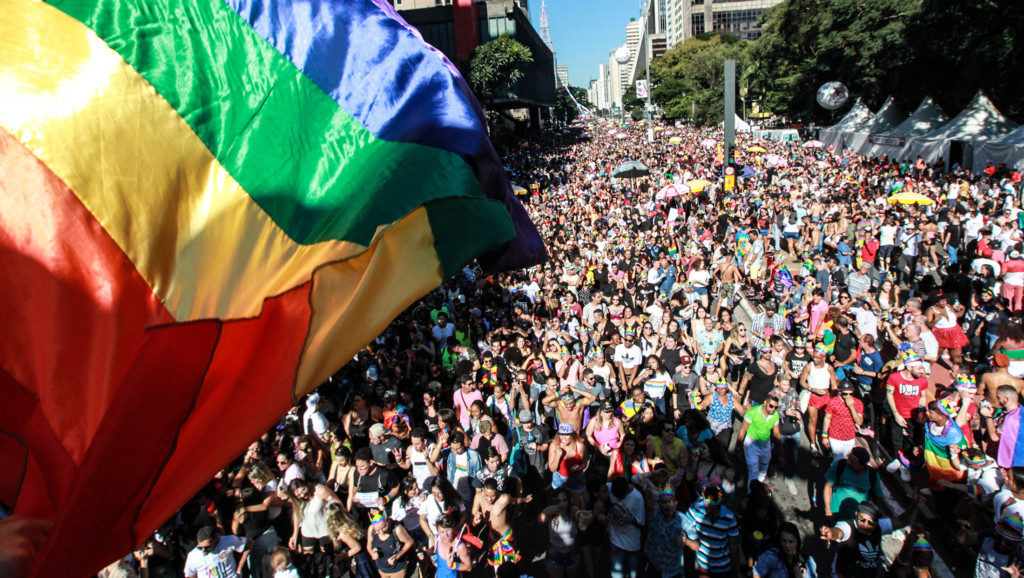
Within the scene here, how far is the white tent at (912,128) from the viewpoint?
2694 cm

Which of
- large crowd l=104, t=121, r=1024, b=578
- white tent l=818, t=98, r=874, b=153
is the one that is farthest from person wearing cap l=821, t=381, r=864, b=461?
white tent l=818, t=98, r=874, b=153

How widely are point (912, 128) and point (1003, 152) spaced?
7.66 m

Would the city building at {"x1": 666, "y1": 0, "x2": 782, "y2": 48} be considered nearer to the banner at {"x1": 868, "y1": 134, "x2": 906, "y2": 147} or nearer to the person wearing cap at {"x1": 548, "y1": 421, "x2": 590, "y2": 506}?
the banner at {"x1": 868, "y1": 134, "x2": 906, "y2": 147}

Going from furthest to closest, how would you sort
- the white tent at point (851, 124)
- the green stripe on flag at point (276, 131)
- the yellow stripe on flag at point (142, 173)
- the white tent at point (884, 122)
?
the white tent at point (851, 124) < the white tent at point (884, 122) < the green stripe on flag at point (276, 131) < the yellow stripe on flag at point (142, 173)

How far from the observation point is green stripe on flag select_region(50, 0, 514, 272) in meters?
2.93

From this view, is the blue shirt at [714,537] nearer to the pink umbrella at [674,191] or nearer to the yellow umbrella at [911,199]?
the yellow umbrella at [911,199]

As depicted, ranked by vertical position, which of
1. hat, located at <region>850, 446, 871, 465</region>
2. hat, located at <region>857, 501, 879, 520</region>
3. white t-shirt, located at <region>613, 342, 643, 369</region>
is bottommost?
white t-shirt, located at <region>613, 342, 643, 369</region>

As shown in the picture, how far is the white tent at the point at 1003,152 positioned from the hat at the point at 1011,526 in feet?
68.2

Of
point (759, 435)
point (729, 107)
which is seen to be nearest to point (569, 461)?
point (759, 435)

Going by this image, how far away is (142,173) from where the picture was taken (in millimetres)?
2695

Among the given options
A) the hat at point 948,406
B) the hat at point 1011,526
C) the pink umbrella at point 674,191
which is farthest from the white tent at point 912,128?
the hat at point 1011,526

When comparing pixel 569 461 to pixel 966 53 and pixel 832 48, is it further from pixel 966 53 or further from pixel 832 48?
pixel 832 48

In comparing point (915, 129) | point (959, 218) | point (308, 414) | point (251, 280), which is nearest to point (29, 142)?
point (251, 280)

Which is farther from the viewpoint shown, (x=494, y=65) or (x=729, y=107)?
(x=494, y=65)
